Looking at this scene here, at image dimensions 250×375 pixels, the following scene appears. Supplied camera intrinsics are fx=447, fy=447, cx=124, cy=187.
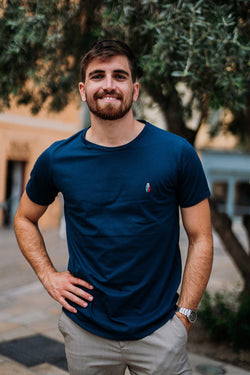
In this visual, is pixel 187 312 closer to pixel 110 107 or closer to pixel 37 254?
pixel 37 254

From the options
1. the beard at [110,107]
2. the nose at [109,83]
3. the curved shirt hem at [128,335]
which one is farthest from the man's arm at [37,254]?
the nose at [109,83]

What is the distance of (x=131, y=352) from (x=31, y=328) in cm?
340

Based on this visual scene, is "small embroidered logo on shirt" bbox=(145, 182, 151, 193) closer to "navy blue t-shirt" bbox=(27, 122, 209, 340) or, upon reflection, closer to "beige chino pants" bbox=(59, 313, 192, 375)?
"navy blue t-shirt" bbox=(27, 122, 209, 340)

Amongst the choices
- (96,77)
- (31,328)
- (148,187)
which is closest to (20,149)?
(31,328)

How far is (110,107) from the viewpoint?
1926 millimetres

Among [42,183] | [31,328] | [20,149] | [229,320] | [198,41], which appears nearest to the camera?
[42,183]

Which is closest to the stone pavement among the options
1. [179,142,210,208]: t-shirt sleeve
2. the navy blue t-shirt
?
the navy blue t-shirt

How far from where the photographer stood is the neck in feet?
6.50

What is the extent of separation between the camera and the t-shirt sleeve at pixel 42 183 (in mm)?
2117

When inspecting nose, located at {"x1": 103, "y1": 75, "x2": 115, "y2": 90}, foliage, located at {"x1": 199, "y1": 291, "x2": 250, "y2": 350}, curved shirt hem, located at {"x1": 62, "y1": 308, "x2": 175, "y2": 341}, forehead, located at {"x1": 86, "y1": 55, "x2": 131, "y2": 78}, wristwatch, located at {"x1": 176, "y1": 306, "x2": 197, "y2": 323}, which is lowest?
foliage, located at {"x1": 199, "y1": 291, "x2": 250, "y2": 350}

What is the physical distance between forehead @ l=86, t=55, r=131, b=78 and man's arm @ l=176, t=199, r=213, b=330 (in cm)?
69

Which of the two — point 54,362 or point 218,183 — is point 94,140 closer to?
point 54,362

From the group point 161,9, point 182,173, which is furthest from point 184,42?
point 182,173

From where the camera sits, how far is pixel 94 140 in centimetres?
204
